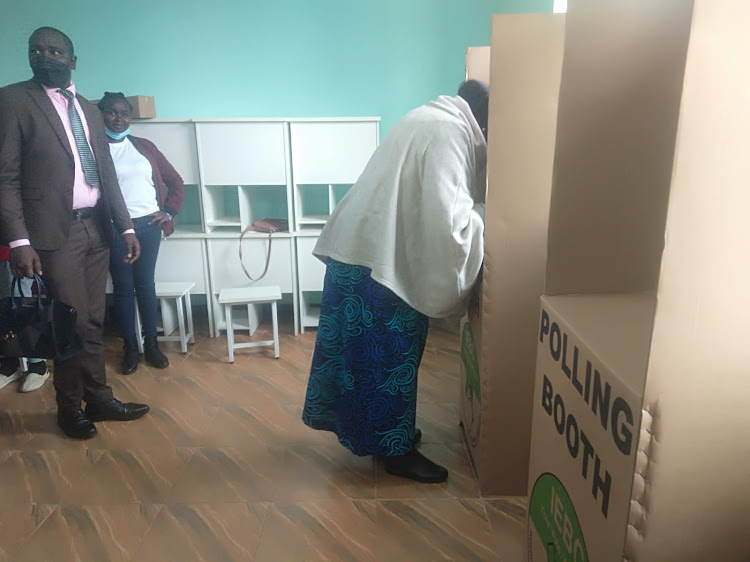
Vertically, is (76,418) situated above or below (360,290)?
below

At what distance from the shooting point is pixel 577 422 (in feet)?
2.01

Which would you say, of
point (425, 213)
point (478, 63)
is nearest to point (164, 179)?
point (478, 63)

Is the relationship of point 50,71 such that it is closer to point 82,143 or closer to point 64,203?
point 82,143

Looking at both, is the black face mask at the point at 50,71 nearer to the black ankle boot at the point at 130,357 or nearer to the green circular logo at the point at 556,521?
the black ankle boot at the point at 130,357

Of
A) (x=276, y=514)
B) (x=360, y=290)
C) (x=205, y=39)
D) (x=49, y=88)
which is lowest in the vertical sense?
(x=276, y=514)

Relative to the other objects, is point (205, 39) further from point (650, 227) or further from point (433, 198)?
point (650, 227)

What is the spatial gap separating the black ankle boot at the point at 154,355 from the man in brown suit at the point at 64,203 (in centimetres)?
56

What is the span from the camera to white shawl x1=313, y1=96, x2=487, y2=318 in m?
1.46

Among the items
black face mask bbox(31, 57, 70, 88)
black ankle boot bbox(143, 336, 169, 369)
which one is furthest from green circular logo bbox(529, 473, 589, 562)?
black ankle boot bbox(143, 336, 169, 369)

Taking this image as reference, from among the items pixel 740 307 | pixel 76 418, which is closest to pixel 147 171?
pixel 76 418

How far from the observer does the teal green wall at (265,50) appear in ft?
10.6

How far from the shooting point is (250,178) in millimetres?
3092

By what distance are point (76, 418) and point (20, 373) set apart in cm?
80

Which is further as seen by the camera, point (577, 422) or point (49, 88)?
point (49, 88)
